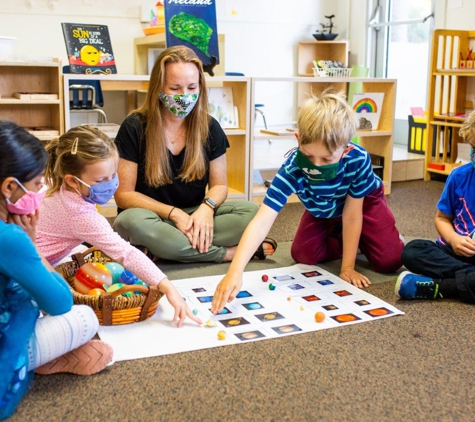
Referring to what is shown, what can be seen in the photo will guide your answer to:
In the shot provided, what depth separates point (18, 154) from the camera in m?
1.20

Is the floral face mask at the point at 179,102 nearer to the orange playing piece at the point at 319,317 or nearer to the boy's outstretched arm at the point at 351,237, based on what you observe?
the boy's outstretched arm at the point at 351,237

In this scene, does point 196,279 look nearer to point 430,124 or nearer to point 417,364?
point 417,364

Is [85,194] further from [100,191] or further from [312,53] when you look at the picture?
[312,53]

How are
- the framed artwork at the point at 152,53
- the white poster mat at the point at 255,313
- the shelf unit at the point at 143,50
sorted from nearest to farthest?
the white poster mat at the point at 255,313 < the shelf unit at the point at 143,50 < the framed artwork at the point at 152,53

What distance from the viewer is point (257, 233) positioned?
179cm

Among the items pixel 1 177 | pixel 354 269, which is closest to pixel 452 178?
pixel 354 269

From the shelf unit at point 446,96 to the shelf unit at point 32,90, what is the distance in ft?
8.02

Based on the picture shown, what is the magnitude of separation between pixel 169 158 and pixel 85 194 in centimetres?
59

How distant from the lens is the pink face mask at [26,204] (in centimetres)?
126

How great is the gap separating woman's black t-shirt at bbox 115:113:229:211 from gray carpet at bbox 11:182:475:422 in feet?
2.85

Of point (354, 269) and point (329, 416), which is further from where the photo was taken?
point (354, 269)

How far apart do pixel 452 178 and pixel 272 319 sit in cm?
77

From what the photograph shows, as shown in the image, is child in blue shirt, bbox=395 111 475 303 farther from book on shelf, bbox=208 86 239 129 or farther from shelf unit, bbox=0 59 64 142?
shelf unit, bbox=0 59 64 142

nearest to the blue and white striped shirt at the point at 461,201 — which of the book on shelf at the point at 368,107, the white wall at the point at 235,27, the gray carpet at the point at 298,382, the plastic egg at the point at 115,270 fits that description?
the gray carpet at the point at 298,382
